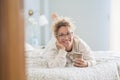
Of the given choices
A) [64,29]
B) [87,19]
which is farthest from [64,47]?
[87,19]

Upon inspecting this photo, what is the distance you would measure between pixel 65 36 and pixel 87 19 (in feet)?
7.88

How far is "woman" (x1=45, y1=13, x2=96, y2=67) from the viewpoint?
1.94 meters

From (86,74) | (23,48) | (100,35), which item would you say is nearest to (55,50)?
(86,74)

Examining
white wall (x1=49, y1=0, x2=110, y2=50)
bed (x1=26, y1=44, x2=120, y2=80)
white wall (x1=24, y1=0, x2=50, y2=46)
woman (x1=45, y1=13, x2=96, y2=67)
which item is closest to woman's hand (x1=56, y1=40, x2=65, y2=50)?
woman (x1=45, y1=13, x2=96, y2=67)

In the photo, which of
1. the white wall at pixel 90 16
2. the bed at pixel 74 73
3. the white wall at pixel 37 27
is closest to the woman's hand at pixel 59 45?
the bed at pixel 74 73

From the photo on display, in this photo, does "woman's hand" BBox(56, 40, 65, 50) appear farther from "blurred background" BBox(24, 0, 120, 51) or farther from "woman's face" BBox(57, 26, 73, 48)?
"blurred background" BBox(24, 0, 120, 51)

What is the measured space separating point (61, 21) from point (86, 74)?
663 millimetres

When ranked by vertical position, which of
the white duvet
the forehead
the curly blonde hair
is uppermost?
the curly blonde hair

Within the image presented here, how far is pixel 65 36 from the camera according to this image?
6.45 feet

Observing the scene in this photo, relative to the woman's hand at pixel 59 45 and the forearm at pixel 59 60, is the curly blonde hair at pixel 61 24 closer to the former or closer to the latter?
the woman's hand at pixel 59 45

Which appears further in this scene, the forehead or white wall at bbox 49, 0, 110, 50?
white wall at bbox 49, 0, 110, 50

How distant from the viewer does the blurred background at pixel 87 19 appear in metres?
4.04

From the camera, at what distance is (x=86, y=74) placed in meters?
1.49

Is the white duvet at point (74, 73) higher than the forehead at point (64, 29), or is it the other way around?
the forehead at point (64, 29)
